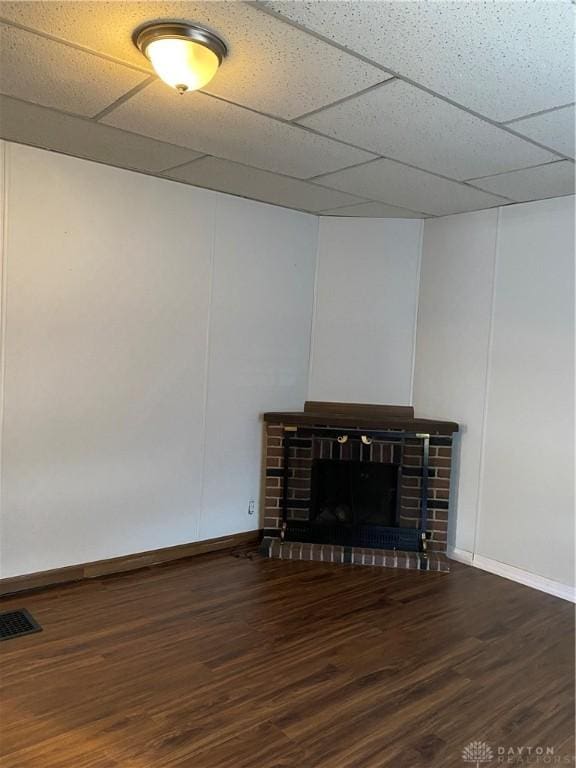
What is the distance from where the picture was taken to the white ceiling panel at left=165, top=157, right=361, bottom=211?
135 inches

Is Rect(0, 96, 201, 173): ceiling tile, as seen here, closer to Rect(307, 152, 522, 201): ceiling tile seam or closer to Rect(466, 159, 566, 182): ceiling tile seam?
Rect(307, 152, 522, 201): ceiling tile seam

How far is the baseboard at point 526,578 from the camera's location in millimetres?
3551

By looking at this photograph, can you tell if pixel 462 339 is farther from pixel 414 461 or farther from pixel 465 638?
pixel 465 638

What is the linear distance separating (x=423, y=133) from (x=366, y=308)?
1877 mm

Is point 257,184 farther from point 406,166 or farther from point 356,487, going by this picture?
point 356,487

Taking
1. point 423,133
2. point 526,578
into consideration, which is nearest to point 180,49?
point 423,133

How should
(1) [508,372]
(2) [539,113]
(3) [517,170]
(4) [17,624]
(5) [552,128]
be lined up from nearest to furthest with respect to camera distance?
(2) [539,113], (5) [552,128], (4) [17,624], (3) [517,170], (1) [508,372]

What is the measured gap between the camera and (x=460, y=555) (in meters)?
4.14

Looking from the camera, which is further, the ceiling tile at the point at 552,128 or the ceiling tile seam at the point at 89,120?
the ceiling tile seam at the point at 89,120

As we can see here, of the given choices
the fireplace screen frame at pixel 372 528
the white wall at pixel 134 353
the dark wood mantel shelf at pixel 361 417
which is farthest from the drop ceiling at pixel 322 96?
the fireplace screen frame at pixel 372 528

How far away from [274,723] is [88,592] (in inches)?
61.9

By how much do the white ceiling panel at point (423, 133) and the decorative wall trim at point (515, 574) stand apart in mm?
2505

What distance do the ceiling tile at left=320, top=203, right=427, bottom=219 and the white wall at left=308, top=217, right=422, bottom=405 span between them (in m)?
0.07

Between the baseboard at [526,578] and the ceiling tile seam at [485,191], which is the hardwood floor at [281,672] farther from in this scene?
the ceiling tile seam at [485,191]
